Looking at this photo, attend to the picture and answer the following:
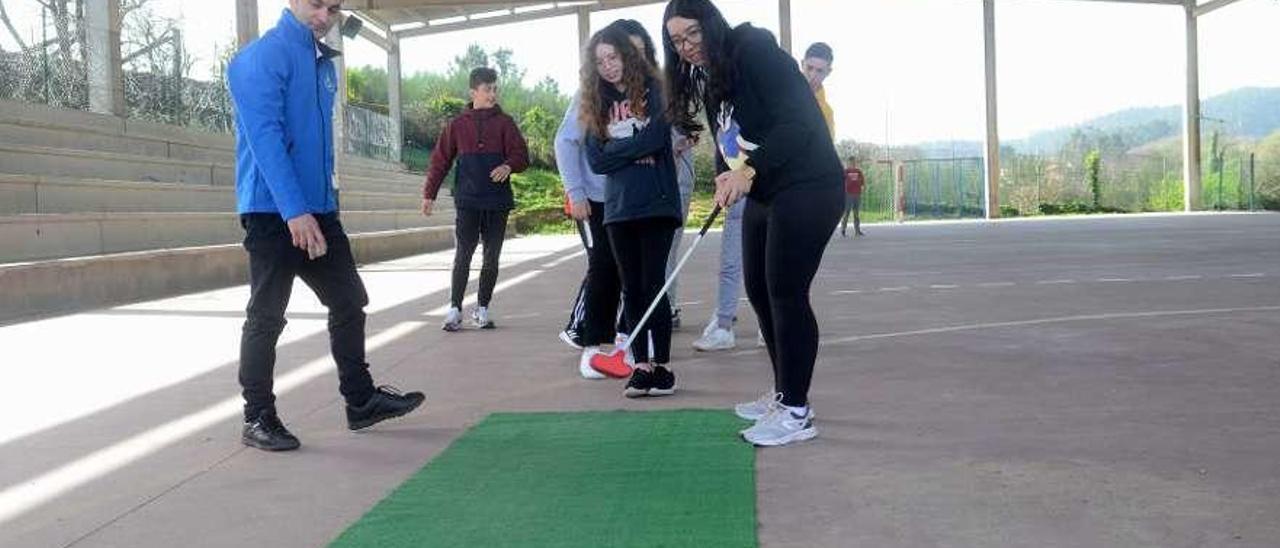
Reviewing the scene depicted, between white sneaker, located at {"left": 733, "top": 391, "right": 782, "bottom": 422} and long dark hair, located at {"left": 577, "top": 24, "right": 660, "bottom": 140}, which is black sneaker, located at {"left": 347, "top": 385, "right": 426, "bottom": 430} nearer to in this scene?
white sneaker, located at {"left": 733, "top": 391, "right": 782, "bottom": 422}

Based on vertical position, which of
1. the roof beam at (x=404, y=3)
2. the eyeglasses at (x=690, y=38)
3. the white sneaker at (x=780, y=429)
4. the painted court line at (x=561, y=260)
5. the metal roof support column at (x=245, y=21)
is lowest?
the white sneaker at (x=780, y=429)

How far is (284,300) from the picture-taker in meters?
4.45

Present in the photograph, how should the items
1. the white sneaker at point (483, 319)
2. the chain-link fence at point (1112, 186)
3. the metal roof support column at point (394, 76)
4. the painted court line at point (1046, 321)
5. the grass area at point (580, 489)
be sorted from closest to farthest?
1. the grass area at point (580, 489)
2. the painted court line at point (1046, 321)
3. the white sneaker at point (483, 319)
4. the metal roof support column at point (394, 76)
5. the chain-link fence at point (1112, 186)

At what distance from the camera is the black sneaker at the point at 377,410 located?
4.66m

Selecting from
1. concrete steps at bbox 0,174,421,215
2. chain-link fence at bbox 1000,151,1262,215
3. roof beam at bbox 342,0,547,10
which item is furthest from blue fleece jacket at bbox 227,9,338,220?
chain-link fence at bbox 1000,151,1262,215

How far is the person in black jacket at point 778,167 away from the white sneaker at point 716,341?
2388 millimetres

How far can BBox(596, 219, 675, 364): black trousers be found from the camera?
531 centimetres

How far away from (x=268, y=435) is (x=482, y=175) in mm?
3718

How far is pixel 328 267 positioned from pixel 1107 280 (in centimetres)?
790

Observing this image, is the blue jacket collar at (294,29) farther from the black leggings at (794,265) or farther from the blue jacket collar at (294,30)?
the black leggings at (794,265)

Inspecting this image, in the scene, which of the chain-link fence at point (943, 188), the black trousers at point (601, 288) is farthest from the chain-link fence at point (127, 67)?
the chain-link fence at point (943, 188)

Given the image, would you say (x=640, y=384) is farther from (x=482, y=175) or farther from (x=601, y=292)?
(x=482, y=175)

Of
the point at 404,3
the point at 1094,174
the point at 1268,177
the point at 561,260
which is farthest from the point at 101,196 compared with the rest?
the point at 1268,177

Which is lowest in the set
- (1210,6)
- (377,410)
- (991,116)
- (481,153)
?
(377,410)
